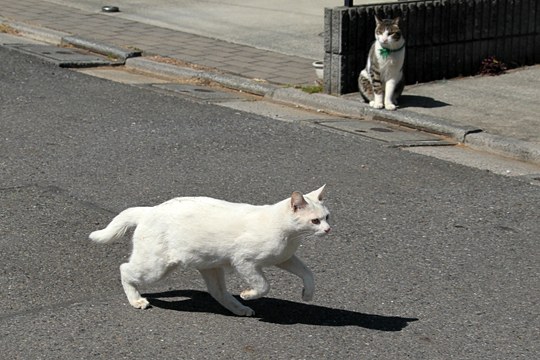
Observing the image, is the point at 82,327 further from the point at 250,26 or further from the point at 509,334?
the point at 250,26

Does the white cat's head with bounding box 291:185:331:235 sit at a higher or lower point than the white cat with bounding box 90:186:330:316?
higher

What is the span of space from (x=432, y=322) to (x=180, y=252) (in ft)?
4.32

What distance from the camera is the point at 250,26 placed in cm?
1455

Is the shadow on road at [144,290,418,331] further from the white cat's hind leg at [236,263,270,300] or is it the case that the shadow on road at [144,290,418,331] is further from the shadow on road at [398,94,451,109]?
the shadow on road at [398,94,451,109]

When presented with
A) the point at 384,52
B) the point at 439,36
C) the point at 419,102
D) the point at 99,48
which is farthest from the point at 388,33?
the point at 99,48

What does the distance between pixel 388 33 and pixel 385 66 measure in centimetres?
31

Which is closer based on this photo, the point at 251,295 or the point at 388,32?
the point at 251,295

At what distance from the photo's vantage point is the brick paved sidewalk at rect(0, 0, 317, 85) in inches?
474

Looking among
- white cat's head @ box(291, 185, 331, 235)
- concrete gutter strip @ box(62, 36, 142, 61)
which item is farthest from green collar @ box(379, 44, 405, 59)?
white cat's head @ box(291, 185, 331, 235)

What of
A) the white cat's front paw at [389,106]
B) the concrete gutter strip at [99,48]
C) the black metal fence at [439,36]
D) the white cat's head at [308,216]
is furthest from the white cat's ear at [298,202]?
the concrete gutter strip at [99,48]

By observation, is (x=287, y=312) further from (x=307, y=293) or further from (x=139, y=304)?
(x=139, y=304)

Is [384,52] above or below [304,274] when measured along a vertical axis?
above

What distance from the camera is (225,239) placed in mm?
5305

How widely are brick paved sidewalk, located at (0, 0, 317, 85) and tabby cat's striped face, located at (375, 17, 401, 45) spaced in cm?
137
